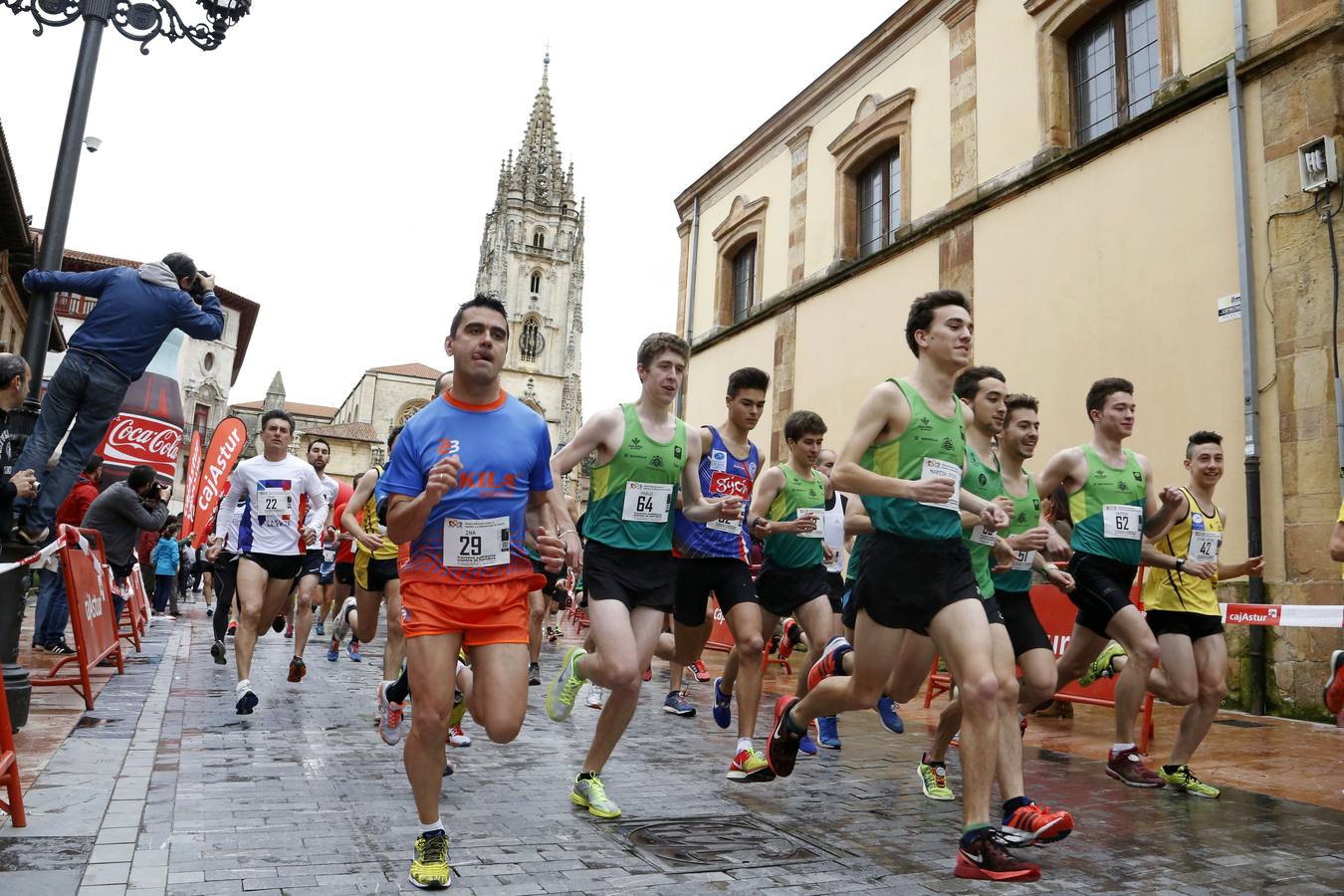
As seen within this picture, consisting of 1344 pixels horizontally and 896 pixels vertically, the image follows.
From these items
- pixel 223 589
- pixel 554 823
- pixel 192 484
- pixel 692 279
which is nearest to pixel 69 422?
pixel 223 589

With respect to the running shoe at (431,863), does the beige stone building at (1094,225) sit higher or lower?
higher

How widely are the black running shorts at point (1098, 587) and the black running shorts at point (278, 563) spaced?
5510 millimetres

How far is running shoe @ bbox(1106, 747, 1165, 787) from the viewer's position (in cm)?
538

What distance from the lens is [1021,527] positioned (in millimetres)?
5547

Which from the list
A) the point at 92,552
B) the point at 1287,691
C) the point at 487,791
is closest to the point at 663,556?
the point at 487,791

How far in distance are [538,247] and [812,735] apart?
311 feet

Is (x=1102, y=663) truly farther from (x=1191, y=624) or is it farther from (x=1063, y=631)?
(x=1063, y=631)

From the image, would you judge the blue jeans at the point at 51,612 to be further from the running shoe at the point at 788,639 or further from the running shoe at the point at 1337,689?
the running shoe at the point at 1337,689

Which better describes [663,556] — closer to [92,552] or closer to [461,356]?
[461,356]

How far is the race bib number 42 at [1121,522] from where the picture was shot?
5.55 metres

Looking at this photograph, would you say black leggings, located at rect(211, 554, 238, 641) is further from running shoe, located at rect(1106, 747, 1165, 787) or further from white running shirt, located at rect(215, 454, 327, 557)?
running shoe, located at rect(1106, 747, 1165, 787)

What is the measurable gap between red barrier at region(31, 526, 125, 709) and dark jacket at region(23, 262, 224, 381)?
4.30 feet

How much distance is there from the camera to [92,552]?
7.90 m

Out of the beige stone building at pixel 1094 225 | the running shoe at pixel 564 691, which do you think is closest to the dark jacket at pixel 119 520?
the running shoe at pixel 564 691
